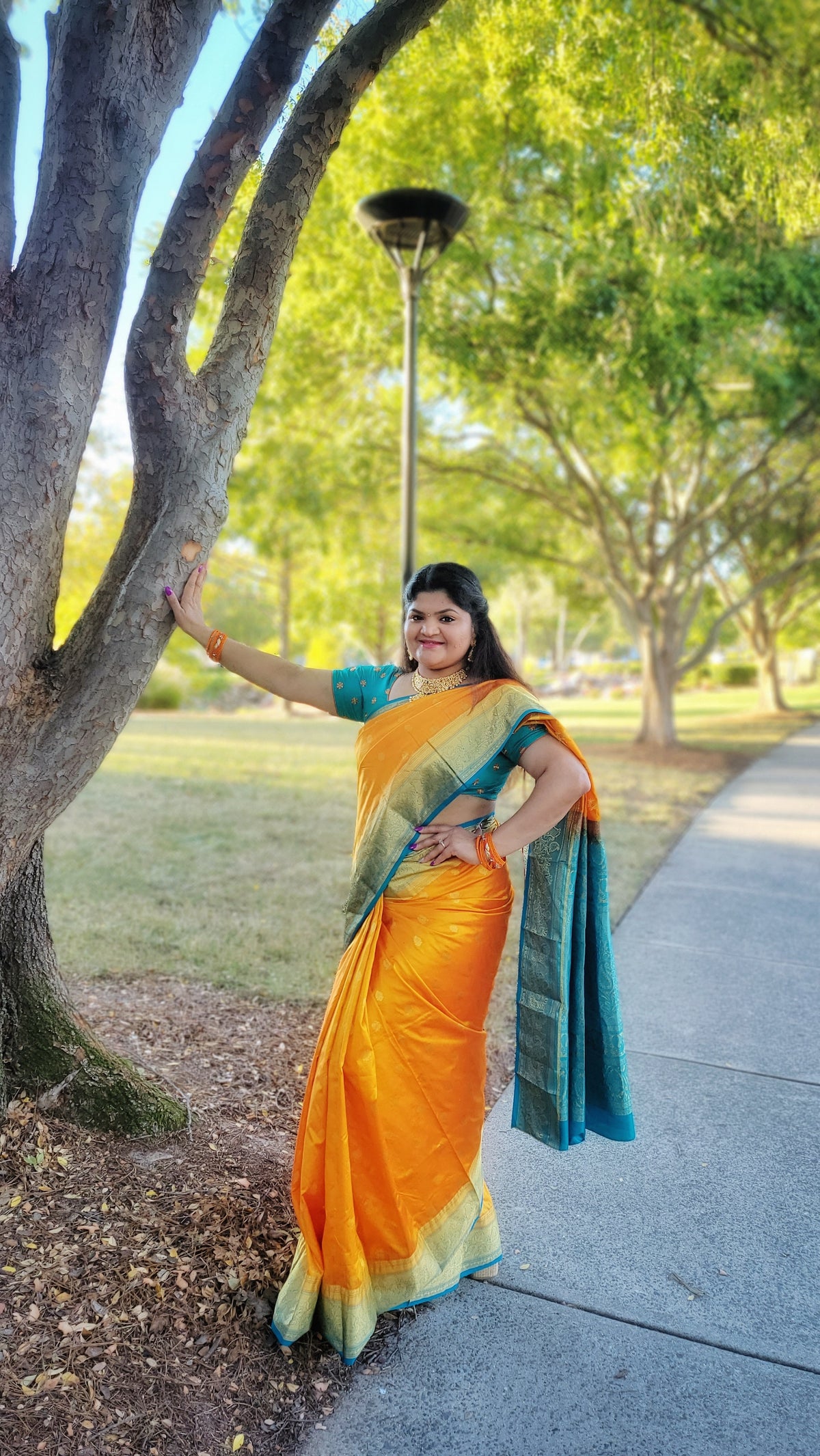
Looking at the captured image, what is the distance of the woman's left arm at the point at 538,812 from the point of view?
8.07 ft

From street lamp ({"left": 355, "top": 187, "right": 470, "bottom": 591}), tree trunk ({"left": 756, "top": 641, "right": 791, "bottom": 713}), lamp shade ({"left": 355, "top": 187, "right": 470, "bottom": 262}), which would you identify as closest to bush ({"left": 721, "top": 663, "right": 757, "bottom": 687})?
tree trunk ({"left": 756, "top": 641, "right": 791, "bottom": 713})

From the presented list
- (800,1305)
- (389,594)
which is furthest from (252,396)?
(389,594)

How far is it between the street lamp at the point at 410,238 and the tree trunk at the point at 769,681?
21019mm

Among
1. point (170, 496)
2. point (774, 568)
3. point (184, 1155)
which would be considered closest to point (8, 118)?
point (170, 496)

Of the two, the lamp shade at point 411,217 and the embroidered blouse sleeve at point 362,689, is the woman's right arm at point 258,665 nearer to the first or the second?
the embroidered blouse sleeve at point 362,689

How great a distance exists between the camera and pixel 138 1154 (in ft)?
9.68

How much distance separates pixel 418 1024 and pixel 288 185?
2.30m

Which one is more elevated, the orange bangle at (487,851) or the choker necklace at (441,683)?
the choker necklace at (441,683)

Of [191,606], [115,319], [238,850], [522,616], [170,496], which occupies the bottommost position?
[238,850]

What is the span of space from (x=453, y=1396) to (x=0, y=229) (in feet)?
10.1

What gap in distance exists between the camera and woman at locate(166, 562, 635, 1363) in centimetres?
240

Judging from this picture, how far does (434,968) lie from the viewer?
245 centimetres

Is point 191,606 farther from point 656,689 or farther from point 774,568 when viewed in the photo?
point 774,568

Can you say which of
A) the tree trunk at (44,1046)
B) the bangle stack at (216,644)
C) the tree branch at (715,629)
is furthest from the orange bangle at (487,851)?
the tree branch at (715,629)
